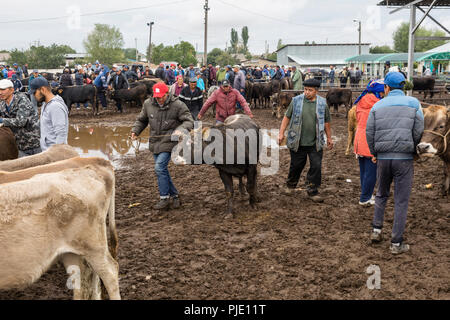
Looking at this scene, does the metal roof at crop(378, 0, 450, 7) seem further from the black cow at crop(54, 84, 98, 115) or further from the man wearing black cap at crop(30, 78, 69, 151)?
the man wearing black cap at crop(30, 78, 69, 151)

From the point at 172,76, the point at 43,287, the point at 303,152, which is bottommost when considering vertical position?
the point at 43,287

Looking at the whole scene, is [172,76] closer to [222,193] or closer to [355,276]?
[222,193]

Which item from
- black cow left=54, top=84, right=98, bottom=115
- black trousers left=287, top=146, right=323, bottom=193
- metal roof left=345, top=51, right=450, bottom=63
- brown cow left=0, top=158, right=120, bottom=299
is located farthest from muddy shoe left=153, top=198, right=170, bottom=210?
metal roof left=345, top=51, right=450, bottom=63

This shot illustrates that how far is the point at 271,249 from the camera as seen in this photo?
4953mm

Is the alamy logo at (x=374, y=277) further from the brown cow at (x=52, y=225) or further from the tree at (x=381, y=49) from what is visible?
the tree at (x=381, y=49)

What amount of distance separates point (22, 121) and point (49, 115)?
0.48 metres

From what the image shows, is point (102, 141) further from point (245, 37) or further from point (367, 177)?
point (245, 37)

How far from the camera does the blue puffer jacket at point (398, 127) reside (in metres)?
4.57

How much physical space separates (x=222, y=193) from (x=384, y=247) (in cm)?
305

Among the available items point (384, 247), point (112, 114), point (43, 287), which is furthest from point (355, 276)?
point (112, 114)

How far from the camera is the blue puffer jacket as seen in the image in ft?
15.0

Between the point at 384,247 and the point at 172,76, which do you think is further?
the point at 172,76

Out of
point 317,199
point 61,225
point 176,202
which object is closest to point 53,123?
point 176,202
